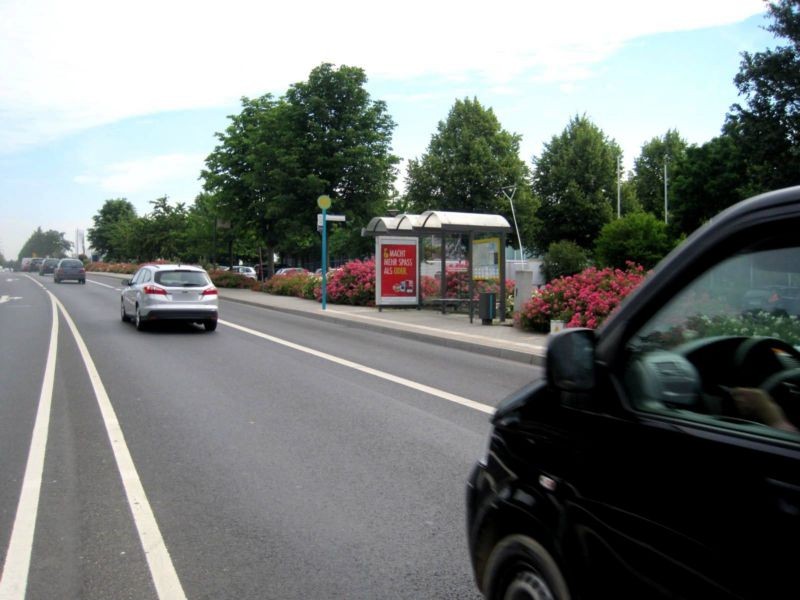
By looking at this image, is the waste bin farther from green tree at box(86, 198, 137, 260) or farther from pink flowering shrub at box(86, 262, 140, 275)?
green tree at box(86, 198, 137, 260)

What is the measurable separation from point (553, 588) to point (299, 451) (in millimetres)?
4454

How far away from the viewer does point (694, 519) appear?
70.6 inches

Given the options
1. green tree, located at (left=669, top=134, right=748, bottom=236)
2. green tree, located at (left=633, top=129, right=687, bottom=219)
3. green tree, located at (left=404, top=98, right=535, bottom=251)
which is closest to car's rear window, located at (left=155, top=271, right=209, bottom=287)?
green tree, located at (left=404, top=98, right=535, bottom=251)

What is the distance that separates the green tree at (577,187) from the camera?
181 ft

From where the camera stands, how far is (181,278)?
17438mm

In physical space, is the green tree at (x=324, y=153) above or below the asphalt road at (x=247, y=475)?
above

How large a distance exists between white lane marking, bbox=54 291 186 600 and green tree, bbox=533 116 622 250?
5037 cm

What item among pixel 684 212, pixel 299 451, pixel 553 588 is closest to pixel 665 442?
pixel 553 588

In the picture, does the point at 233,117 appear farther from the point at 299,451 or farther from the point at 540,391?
the point at 540,391

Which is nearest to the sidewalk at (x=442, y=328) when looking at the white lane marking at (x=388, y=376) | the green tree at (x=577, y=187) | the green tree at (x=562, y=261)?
the white lane marking at (x=388, y=376)

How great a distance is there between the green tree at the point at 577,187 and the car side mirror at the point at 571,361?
5431 cm

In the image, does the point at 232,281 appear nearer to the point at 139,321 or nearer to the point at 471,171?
the point at 471,171

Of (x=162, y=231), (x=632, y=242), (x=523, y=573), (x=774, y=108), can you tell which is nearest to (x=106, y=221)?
(x=162, y=231)

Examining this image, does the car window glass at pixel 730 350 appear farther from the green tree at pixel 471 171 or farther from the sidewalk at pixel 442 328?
the green tree at pixel 471 171
